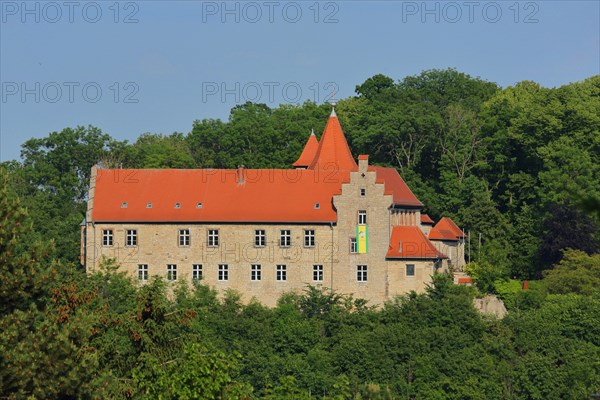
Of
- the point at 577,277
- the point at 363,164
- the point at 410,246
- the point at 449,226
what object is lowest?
the point at 577,277

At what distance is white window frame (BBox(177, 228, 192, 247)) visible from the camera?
214 ft

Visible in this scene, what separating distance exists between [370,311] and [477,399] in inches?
247

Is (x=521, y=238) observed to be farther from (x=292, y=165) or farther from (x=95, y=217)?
(x=95, y=217)

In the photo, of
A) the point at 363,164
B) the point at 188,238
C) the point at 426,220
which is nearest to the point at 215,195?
the point at 188,238

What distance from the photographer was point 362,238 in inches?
2532

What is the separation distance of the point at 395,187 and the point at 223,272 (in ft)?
26.8

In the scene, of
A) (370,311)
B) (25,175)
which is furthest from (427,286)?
(25,175)

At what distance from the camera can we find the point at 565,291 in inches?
2603

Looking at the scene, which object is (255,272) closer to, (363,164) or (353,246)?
(353,246)

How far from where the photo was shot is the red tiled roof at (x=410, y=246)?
63.8 metres

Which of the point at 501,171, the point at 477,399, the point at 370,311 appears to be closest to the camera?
the point at 477,399

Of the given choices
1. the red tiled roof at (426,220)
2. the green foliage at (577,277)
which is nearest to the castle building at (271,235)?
the red tiled roof at (426,220)

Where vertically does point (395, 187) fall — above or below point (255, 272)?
above

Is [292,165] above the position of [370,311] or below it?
above
